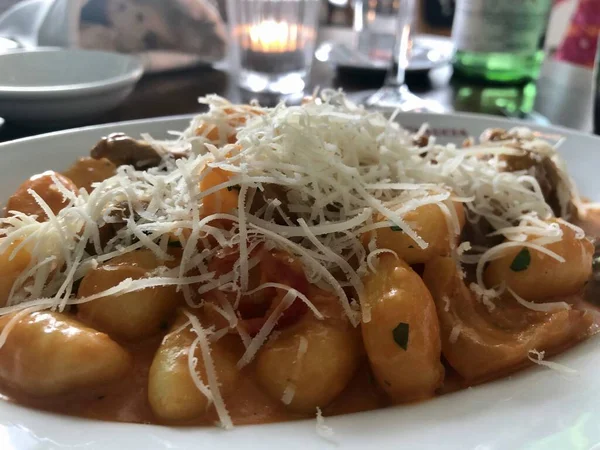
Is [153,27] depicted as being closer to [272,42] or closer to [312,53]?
[272,42]

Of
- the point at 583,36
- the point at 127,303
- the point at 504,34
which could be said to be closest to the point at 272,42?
the point at 504,34

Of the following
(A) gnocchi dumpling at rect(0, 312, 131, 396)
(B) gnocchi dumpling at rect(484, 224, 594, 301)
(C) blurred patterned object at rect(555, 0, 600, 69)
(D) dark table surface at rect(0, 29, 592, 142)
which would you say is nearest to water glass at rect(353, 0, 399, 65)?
(D) dark table surface at rect(0, 29, 592, 142)

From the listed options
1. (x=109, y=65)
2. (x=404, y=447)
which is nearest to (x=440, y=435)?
(x=404, y=447)

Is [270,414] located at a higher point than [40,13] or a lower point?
lower

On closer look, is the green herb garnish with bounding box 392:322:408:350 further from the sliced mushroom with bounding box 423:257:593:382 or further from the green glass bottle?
Answer: the green glass bottle

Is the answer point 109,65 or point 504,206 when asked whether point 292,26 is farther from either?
point 504,206
